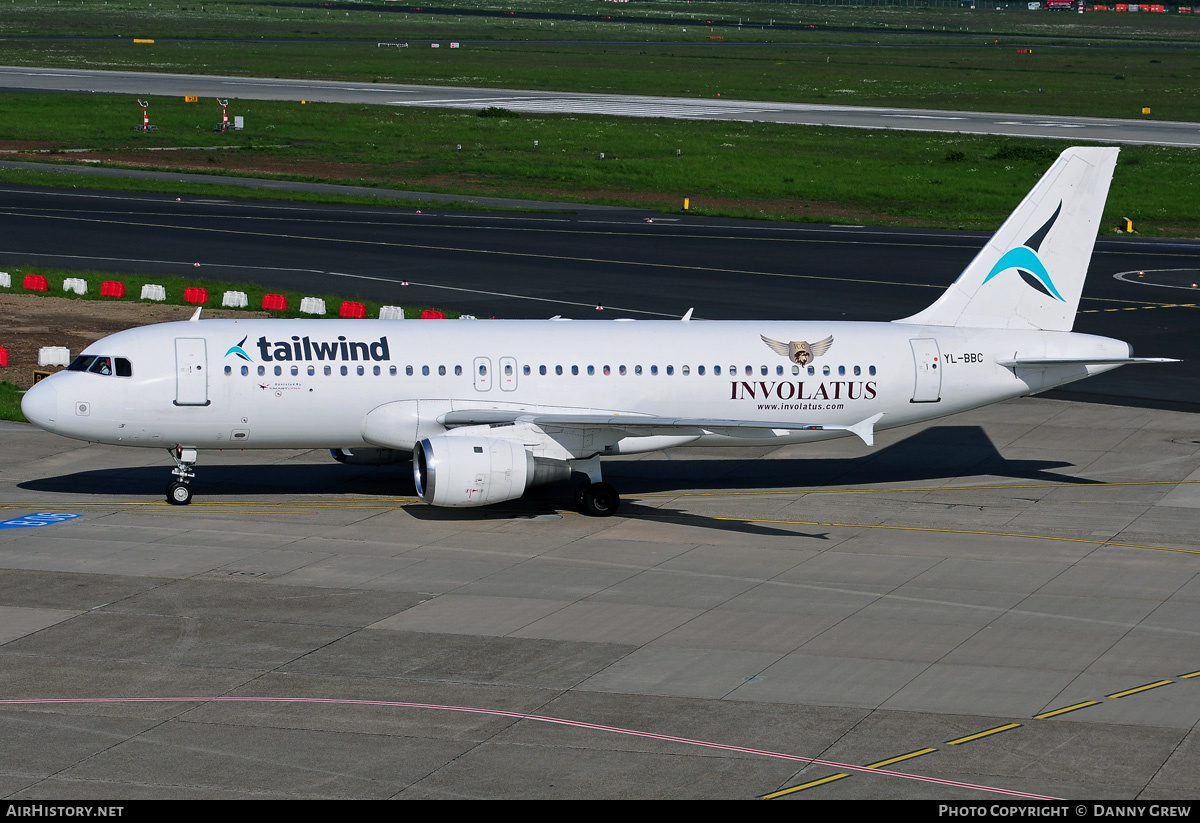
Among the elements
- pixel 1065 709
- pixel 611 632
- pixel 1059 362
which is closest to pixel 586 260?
pixel 1059 362

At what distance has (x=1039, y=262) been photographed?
43.1 metres

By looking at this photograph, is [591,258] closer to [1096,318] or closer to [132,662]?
[1096,318]

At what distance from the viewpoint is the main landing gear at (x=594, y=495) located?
130 feet

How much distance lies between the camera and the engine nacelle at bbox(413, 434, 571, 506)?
3656 centimetres

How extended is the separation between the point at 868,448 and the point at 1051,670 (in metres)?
20.4

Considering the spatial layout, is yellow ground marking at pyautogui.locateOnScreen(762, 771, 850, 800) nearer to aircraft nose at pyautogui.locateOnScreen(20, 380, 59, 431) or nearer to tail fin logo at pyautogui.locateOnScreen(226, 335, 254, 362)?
tail fin logo at pyautogui.locateOnScreen(226, 335, 254, 362)

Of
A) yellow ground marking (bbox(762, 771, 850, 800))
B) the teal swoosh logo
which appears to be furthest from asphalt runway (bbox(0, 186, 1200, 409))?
yellow ground marking (bbox(762, 771, 850, 800))

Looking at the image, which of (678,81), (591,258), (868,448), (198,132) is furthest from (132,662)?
(678,81)

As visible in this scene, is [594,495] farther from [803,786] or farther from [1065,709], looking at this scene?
[803,786]

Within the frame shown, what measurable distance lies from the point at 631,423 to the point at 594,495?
2.41 metres

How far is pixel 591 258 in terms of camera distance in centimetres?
8044

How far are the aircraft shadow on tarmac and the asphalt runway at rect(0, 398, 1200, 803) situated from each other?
0.17m

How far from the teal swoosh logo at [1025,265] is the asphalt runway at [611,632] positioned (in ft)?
18.6

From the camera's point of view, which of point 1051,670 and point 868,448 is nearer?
point 1051,670
